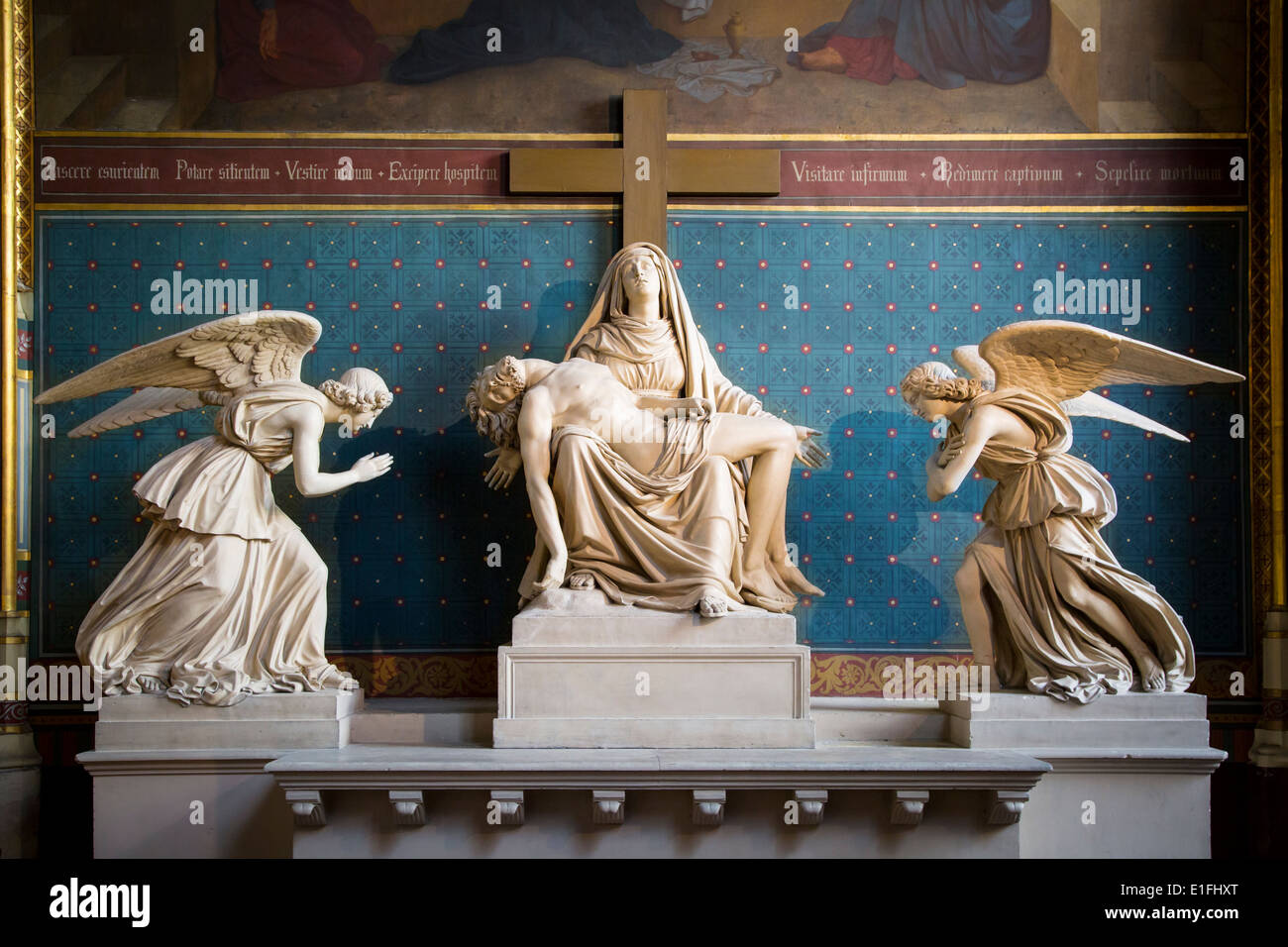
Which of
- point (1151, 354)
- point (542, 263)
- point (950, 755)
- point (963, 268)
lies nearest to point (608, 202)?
point (542, 263)

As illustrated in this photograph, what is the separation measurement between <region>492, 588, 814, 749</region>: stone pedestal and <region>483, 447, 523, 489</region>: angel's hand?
0.88 m

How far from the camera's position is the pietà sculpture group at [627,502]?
559 cm

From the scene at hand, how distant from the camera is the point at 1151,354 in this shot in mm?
5934

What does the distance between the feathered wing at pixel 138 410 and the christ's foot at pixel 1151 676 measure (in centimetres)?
440

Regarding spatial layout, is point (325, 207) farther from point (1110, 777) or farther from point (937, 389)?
point (1110, 777)

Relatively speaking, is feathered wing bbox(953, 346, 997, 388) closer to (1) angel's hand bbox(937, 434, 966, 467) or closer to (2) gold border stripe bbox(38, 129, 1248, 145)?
(1) angel's hand bbox(937, 434, 966, 467)

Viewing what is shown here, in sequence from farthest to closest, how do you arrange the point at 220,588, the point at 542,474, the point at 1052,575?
the point at 1052,575
the point at 542,474
the point at 220,588

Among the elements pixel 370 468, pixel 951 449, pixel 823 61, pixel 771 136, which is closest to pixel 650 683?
pixel 370 468

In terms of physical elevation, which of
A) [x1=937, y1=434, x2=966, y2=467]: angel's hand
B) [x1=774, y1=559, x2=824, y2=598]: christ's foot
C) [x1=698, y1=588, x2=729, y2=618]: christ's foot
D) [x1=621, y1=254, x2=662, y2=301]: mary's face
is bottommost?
[x1=698, y1=588, x2=729, y2=618]: christ's foot

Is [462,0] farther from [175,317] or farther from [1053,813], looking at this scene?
[1053,813]

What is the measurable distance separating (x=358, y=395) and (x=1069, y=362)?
3143 mm

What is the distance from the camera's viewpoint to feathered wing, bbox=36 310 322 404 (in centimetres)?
582

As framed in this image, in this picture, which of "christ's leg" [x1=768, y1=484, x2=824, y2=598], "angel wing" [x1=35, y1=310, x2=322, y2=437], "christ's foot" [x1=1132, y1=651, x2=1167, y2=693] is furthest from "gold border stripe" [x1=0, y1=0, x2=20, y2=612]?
"christ's foot" [x1=1132, y1=651, x2=1167, y2=693]

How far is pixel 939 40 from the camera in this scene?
7.19m
